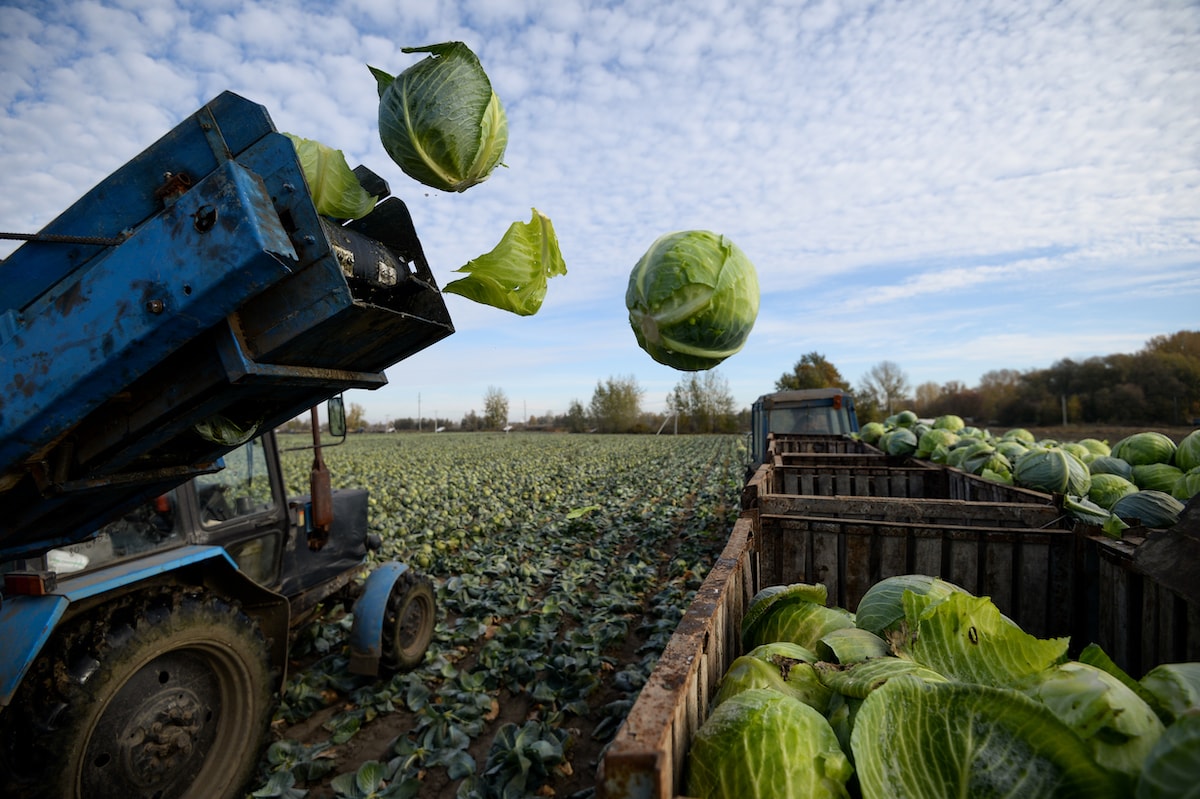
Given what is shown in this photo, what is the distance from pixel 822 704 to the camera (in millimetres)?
1770

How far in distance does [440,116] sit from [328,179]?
0.52 m

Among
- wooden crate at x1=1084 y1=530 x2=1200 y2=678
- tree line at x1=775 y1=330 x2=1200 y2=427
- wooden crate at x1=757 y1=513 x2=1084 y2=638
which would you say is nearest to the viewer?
wooden crate at x1=1084 y1=530 x2=1200 y2=678

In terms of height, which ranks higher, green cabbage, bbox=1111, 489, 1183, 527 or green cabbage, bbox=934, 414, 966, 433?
green cabbage, bbox=934, 414, 966, 433

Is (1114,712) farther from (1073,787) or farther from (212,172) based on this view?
(212,172)

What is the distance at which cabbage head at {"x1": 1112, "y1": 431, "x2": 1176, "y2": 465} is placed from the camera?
17.3 feet

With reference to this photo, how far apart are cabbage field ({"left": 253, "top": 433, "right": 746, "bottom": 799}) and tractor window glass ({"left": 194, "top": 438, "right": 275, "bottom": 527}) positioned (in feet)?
5.45

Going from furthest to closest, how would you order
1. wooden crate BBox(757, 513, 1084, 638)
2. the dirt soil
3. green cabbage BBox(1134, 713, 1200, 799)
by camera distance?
the dirt soil < wooden crate BBox(757, 513, 1084, 638) < green cabbage BBox(1134, 713, 1200, 799)

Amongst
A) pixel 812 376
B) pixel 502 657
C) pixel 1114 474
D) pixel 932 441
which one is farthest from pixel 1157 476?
pixel 812 376

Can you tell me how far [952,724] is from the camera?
131cm

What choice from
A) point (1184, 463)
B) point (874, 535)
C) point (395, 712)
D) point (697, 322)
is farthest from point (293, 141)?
point (1184, 463)

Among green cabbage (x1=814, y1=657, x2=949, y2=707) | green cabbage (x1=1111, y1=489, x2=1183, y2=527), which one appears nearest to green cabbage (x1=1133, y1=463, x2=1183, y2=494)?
green cabbage (x1=1111, y1=489, x2=1183, y2=527)

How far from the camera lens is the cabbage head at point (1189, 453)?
4.86 metres

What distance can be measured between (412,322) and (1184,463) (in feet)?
21.4

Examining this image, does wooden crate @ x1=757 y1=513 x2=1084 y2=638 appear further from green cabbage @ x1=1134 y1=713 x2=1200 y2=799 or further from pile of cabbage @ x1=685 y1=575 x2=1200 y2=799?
green cabbage @ x1=1134 y1=713 x2=1200 y2=799
